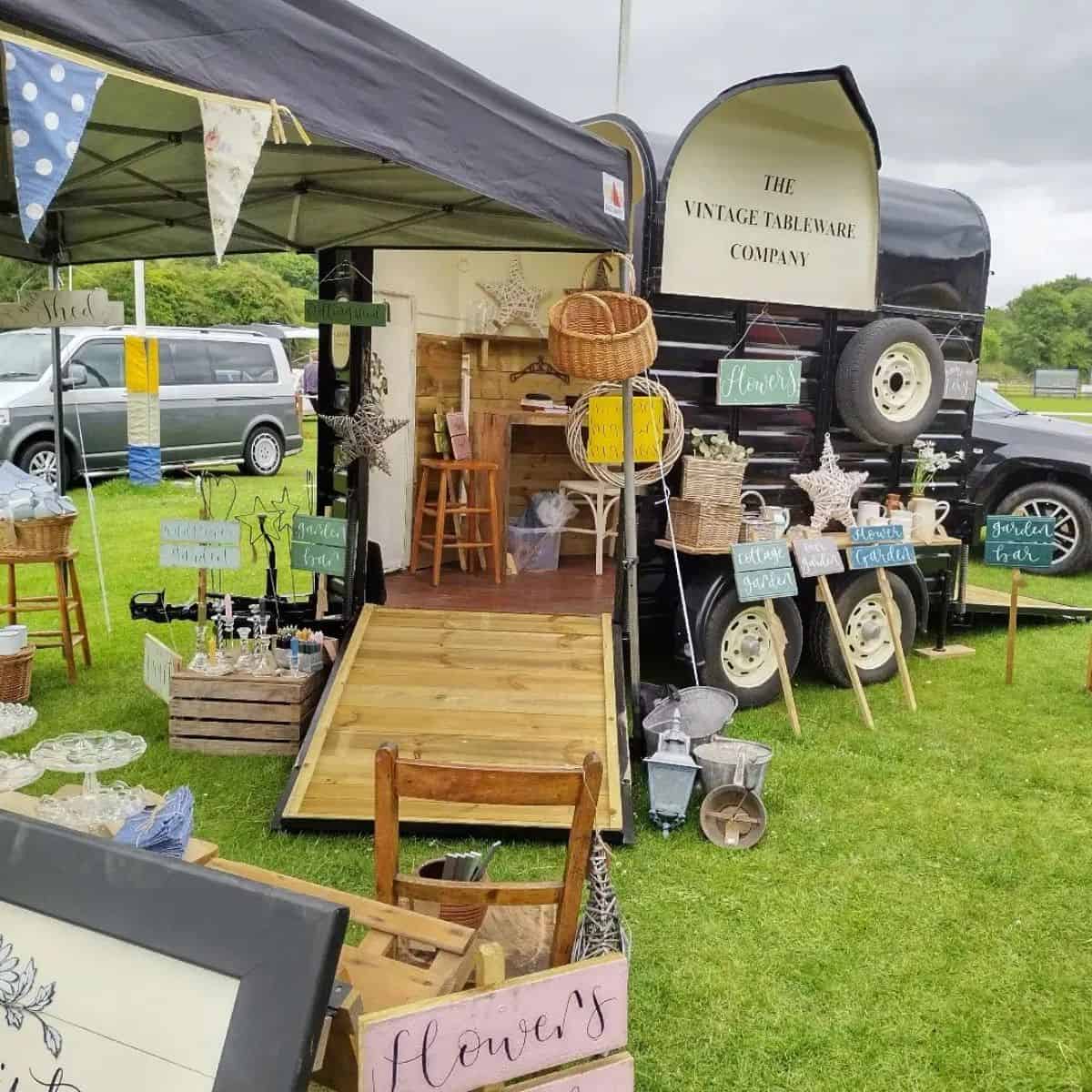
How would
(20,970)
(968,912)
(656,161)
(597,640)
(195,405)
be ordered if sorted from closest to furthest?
1. (20,970)
2. (968,912)
3. (597,640)
4. (656,161)
5. (195,405)

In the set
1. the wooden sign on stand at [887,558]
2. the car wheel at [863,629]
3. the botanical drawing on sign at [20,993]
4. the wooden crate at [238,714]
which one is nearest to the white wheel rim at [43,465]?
the wooden crate at [238,714]

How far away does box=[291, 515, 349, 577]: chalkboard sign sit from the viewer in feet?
14.5

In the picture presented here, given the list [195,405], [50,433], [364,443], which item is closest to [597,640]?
[364,443]

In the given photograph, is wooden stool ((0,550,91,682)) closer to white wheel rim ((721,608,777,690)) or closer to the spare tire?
white wheel rim ((721,608,777,690))

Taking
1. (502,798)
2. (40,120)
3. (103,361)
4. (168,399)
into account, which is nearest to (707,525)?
(502,798)

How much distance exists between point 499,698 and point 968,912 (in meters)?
1.76

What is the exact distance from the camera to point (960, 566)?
625cm

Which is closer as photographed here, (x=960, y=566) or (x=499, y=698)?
(x=499, y=698)

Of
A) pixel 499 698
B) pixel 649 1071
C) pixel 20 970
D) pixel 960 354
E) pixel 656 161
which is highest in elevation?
pixel 656 161

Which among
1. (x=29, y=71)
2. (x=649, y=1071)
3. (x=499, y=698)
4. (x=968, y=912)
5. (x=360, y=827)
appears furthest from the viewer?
(x=499, y=698)

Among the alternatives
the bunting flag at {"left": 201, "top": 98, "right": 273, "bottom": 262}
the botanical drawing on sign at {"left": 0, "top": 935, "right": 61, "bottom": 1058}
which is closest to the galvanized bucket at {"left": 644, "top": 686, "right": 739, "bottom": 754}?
the bunting flag at {"left": 201, "top": 98, "right": 273, "bottom": 262}

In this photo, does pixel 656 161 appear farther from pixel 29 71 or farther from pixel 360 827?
pixel 29 71

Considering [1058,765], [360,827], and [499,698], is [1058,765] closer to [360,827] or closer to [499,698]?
[499,698]

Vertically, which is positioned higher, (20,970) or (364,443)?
(364,443)
